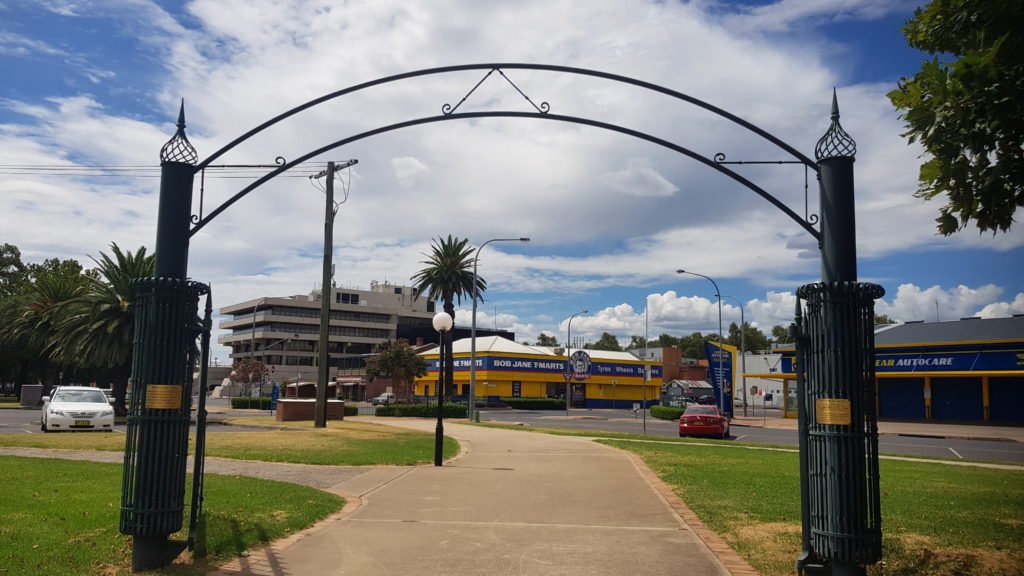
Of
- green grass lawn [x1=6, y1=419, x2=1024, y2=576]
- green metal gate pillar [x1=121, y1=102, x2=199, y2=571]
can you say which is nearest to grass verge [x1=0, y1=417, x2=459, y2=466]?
green grass lawn [x1=6, y1=419, x2=1024, y2=576]

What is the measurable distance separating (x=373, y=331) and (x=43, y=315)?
241ft

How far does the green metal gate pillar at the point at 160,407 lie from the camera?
6895 millimetres

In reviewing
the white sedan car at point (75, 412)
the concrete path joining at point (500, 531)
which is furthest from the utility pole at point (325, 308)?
the concrete path joining at point (500, 531)

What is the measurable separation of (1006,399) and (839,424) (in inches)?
1776

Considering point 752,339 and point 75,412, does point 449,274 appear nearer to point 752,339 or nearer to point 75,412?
point 75,412

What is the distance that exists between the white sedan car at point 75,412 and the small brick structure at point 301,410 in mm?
8458

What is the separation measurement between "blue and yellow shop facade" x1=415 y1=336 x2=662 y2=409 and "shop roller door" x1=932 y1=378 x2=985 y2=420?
24291 millimetres

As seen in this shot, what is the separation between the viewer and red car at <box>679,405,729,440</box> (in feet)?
94.7

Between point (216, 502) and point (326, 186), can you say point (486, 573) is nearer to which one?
point (216, 502)

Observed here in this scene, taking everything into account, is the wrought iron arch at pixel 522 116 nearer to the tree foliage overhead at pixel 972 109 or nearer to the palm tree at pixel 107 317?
the tree foliage overhead at pixel 972 109

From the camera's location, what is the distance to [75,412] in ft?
74.5

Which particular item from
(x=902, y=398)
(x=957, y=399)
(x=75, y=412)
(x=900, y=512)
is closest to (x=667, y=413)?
(x=902, y=398)

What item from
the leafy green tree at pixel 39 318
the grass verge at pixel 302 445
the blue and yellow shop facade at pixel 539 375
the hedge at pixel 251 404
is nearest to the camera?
the grass verge at pixel 302 445

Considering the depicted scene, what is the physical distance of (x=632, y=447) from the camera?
859 inches
